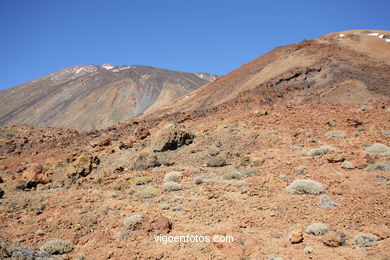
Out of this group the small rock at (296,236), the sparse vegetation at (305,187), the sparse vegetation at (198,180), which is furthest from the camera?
the sparse vegetation at (198,180)

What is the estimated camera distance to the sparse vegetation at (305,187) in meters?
9.73

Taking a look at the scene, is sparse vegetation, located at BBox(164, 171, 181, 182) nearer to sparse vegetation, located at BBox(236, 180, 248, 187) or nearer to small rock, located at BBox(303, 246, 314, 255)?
sparse vegetation, located at BBox(236, 180, 248, 187)

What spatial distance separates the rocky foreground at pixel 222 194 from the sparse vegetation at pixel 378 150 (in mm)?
34

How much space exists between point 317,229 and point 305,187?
227cm

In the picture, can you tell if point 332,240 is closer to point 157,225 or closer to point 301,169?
point 157,225

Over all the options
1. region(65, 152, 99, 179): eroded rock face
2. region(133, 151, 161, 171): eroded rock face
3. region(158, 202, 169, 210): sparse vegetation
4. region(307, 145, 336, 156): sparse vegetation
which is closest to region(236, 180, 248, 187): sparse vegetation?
region(158, 202, 169, 210): sparse vegetation

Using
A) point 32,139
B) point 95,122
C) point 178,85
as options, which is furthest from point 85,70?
point 32,139

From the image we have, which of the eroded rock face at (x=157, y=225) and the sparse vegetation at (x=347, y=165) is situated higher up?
the sparse vegetation at (x=347, y=165)

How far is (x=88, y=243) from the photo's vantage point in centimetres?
799

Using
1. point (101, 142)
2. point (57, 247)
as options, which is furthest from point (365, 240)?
point (101, 142)

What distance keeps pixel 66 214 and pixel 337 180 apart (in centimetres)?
849

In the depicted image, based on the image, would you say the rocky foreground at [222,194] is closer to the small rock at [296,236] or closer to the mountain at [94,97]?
the small rock at [296,236]

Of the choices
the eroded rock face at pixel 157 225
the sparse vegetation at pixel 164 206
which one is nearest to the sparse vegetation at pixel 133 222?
the eroded rock face at pixel 157 225

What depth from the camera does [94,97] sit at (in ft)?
242
